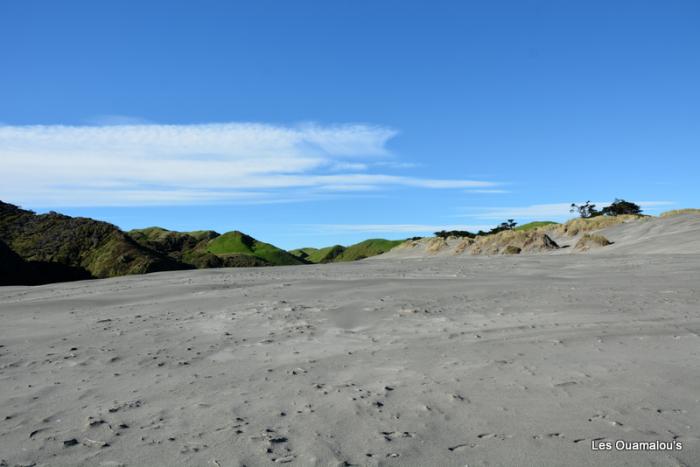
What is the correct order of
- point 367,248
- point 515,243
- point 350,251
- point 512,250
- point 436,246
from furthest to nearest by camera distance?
point 350,251 → point 367,248 → point 436,246 → point 515,243 → point 512,250

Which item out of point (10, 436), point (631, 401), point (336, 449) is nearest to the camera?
point (336, 449)

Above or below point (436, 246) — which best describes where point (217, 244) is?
above

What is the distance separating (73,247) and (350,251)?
6137 centimetres

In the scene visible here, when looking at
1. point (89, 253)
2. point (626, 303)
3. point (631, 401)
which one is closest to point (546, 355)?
point (631, 401)

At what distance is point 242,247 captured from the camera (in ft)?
214

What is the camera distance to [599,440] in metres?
3.98

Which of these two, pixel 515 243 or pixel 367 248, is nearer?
pixel 515 243

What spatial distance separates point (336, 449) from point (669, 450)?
2455 mm

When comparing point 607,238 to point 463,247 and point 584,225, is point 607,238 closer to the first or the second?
point 584,225

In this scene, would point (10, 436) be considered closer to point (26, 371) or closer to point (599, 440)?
point (26, 371)

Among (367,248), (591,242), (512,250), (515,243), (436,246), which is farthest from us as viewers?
(367,248)

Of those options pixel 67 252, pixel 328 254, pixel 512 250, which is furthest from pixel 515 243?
pixel 328 254

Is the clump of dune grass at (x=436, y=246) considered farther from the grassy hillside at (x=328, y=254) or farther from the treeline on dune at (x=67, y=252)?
the grassy hillside at (x=328, y=254)

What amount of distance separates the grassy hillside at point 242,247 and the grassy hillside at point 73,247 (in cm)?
2749
